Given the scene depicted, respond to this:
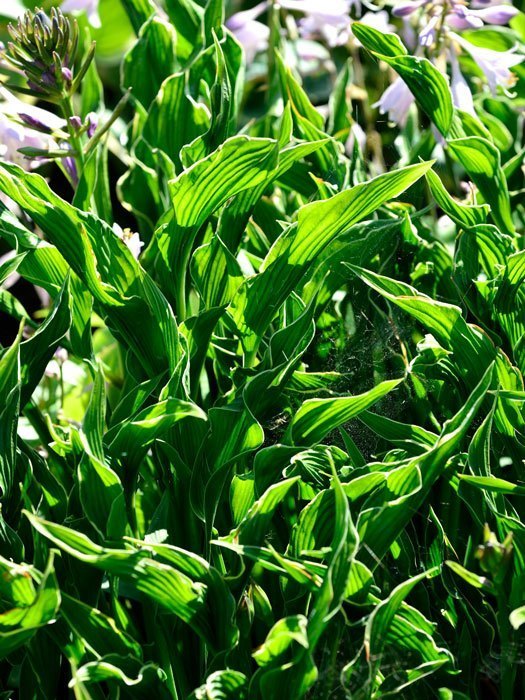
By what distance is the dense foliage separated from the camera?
0.77m

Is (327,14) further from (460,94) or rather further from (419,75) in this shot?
(419,75)

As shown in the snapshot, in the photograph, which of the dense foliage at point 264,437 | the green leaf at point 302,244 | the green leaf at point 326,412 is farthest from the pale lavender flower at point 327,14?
the green leaf at point 326,412

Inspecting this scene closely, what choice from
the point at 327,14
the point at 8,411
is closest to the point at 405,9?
the point at 327,14

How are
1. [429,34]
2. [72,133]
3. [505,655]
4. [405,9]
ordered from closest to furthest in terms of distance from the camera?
[505,655], [72,133], [429,34], [405,9]

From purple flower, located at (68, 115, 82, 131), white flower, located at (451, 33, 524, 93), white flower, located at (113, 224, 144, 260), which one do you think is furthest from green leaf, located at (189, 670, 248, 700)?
white flower, located at (451, 33, 524, 93)

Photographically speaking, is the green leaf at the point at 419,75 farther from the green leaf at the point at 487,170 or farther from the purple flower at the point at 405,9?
the purple flower at the point at 405,9

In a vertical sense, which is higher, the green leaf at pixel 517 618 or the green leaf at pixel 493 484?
the green leaf at pixel 493 484

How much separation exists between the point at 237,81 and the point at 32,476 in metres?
0.68

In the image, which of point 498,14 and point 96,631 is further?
point 498,14

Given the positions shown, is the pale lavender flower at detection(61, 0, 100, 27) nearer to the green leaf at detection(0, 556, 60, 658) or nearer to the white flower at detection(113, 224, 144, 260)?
the white flower at detection(113, 224, 144, 260)

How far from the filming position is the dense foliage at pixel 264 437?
770 millimetres

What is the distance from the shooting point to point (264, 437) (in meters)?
0.97

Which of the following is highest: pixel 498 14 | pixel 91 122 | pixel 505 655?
pixel 91 122

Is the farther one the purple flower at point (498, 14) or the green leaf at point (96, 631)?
the purple flower at point (498, 14)
